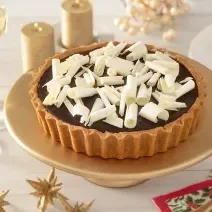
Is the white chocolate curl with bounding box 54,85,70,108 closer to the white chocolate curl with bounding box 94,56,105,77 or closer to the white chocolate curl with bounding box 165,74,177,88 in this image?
the white chocolate curl with bounding box 94,56,105,77

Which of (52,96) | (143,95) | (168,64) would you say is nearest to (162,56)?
(168,64)

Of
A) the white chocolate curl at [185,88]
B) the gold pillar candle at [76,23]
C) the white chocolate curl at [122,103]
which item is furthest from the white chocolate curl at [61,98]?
the gold pillar candle at [76,23]

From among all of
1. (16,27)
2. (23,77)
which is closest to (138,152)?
(23,77)

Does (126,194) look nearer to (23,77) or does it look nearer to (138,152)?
(138,152)

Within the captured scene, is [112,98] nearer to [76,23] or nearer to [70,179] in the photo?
[70,179]

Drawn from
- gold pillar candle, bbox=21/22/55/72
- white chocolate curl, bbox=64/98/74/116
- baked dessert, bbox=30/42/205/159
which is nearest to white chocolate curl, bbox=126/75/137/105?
baked dessert, bbox=30/42/205/159
